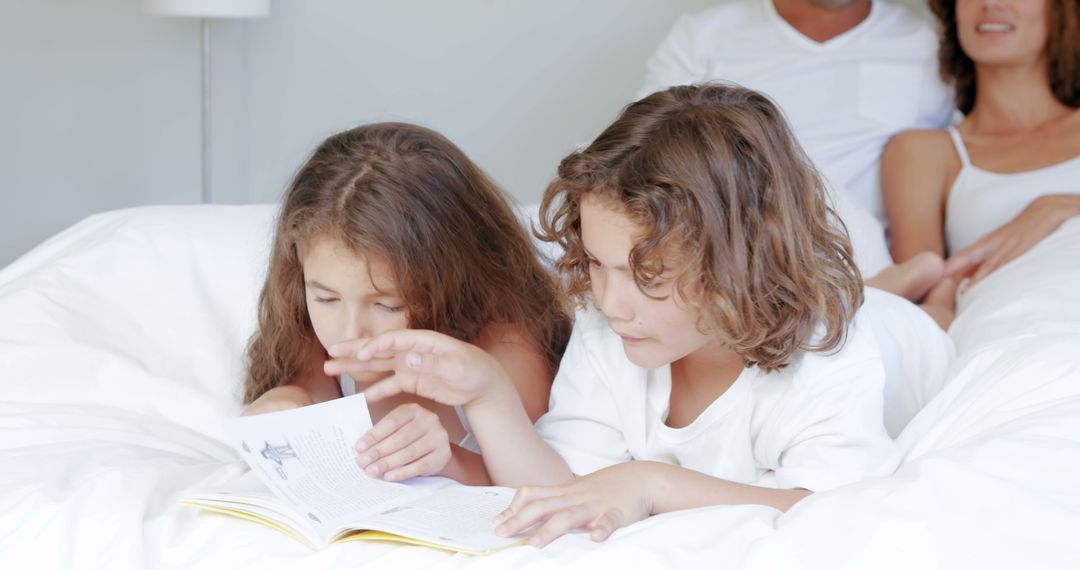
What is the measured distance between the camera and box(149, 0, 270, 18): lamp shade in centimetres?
274

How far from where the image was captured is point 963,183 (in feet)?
7.38

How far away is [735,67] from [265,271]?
1215 mm

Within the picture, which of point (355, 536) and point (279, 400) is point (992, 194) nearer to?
point (279, 400)

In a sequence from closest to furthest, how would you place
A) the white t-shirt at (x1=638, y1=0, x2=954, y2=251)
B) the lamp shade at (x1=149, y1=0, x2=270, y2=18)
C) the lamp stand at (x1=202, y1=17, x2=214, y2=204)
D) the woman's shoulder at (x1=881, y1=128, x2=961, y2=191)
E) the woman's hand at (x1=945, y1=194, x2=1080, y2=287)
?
1. the woman's hand at (x1=945, y1=194, x2=1080, y2=287)
2. the woman's shoulder at (x1=881, y1=128, x2=961, y2=191)
3. the white t-shirt at (x1=638, y1=0, x2=954, y2=251)
4. the lamp shade at (x1=149, y1=0, x2=270, y2=18)
5. the lamp stand at (x1=202, y1=17, x2=214, y2=204)

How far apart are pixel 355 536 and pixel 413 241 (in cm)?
45

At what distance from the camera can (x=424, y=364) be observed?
1.26 meters

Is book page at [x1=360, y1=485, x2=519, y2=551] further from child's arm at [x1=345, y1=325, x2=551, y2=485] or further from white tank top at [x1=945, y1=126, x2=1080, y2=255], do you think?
white tank top at [x1=945, y1=126, x2=1080, y2=255]

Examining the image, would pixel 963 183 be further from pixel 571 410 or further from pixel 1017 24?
pixel 571 410

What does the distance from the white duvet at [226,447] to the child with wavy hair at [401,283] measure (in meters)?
0.14

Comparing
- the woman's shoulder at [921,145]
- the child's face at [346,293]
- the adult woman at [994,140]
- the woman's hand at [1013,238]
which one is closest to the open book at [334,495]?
the child's face at [346,293]

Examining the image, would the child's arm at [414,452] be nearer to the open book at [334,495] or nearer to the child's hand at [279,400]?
the open book at [334,495]

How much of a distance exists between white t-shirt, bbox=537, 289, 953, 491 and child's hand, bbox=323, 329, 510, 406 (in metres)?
0.12

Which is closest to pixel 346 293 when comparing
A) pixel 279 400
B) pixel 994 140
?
pixel 279 400

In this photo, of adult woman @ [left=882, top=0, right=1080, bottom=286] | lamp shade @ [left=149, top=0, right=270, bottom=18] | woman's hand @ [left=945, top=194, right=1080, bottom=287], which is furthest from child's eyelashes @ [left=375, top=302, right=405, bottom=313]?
lamp shade @ [left=149, top=0, right=270, bottom=18]
